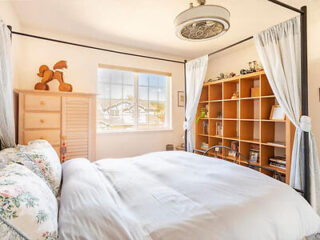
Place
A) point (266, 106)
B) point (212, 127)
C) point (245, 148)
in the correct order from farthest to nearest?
1. point (212, 127)
2. point (245, 148)
3. point (266, 106)

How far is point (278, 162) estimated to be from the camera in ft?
9.00

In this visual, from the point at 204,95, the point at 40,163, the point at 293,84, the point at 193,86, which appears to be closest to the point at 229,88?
the point at 204,95

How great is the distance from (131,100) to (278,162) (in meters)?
2.79

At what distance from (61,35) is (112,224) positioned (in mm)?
3229

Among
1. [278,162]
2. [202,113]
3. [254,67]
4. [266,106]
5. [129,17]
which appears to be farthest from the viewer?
[202,113]

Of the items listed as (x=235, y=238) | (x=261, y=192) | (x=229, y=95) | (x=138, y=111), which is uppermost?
(x=229, y=95)

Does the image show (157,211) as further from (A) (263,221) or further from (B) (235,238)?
(A) (263,221)

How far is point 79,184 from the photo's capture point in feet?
4.02

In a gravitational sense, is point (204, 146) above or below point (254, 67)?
below

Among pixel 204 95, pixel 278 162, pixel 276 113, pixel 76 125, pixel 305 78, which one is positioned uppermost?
pixel 204 95

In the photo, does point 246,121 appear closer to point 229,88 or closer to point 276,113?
point 276,113

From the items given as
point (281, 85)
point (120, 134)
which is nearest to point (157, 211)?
point (281, 85)

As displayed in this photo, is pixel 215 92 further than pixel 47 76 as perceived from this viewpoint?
Yes

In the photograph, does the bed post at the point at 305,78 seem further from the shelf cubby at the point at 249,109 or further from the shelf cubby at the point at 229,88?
the shelf cubby at the point at 229,88
